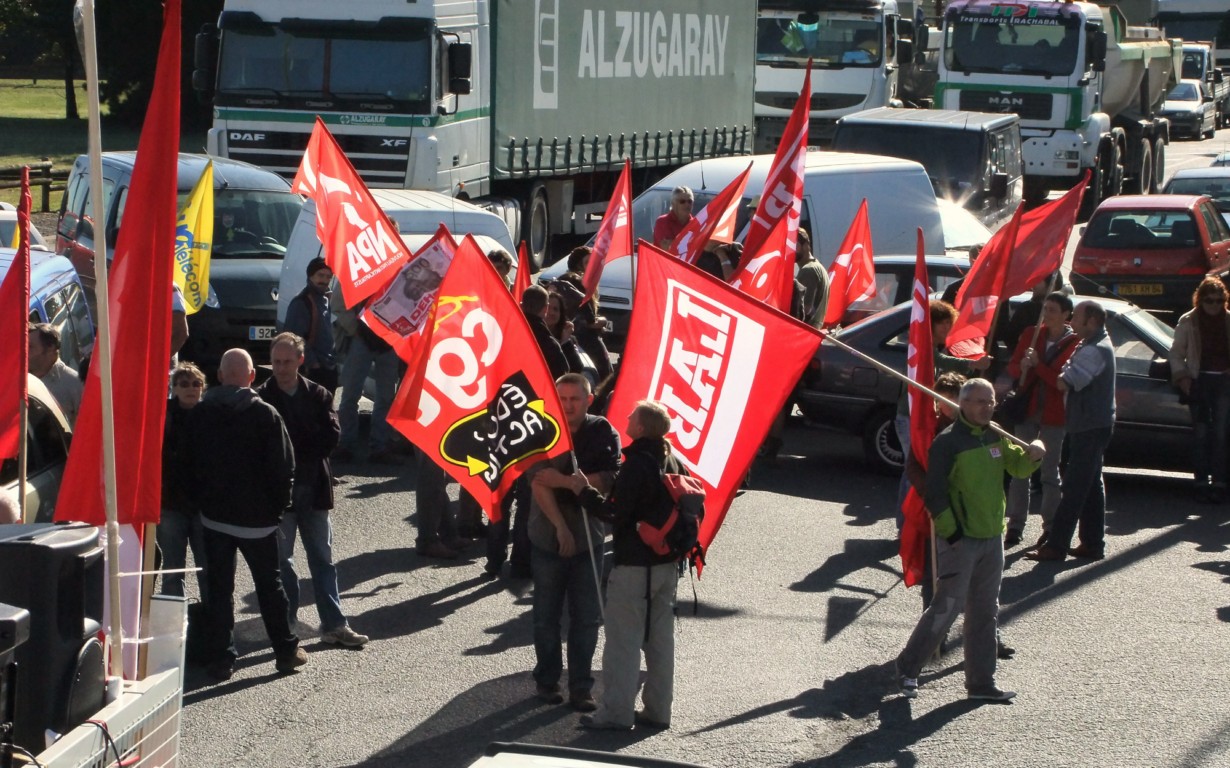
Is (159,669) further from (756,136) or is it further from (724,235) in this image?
(756,136)

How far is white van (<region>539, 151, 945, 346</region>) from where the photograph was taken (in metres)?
16.9

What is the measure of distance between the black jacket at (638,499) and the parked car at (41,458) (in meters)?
2.58

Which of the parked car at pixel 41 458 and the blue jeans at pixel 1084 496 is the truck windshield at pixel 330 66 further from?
the parked car at pixel 41 458

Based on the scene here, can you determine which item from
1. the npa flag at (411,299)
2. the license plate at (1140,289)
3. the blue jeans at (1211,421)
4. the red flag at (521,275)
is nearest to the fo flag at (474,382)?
the npa flag at (411,299)

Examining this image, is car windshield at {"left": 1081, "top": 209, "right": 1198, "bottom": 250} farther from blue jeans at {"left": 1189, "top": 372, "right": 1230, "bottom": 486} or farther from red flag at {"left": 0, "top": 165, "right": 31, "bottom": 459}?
red flag at {"left": 0, "top": 165, "right": 31, "bottom": 459}

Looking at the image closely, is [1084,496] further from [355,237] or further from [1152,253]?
[1152,253]

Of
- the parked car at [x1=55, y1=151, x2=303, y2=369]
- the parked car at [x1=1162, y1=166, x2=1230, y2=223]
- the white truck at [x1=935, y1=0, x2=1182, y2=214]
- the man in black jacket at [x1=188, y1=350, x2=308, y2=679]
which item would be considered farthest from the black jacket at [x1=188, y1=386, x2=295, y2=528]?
the white truck at [x1=935, y1=0, x2=1182, y2=214]

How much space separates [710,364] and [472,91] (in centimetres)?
1372

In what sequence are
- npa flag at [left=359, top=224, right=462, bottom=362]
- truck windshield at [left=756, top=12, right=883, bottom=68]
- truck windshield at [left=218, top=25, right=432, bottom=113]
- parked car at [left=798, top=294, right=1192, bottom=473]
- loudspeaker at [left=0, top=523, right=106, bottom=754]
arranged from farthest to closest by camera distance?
truck windshield at [left=756, top=12, right=883, bottom=68] → truck windshield at [left=218, top=25, right=432, bottom=113] → parked car at [left=798, top=294, right=1192, bottom=473] → npa flag at [left=359, top=224, right=462, bottom=362] → loudspeaker at [left=0, top=523, right=106, bottom=754]

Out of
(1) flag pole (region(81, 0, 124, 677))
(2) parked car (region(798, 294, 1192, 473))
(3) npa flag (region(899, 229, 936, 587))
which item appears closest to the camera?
(1) flag pole (region(81, 0, 124, 677))

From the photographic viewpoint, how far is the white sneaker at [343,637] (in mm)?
8555

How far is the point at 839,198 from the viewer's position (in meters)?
17.1

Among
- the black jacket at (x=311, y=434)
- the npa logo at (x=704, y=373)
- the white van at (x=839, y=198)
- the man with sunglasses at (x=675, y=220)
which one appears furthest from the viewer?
the white van at (x=839, y=198)

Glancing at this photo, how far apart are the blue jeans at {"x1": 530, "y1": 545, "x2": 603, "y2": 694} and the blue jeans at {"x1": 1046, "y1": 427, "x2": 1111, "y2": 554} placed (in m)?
4.02
